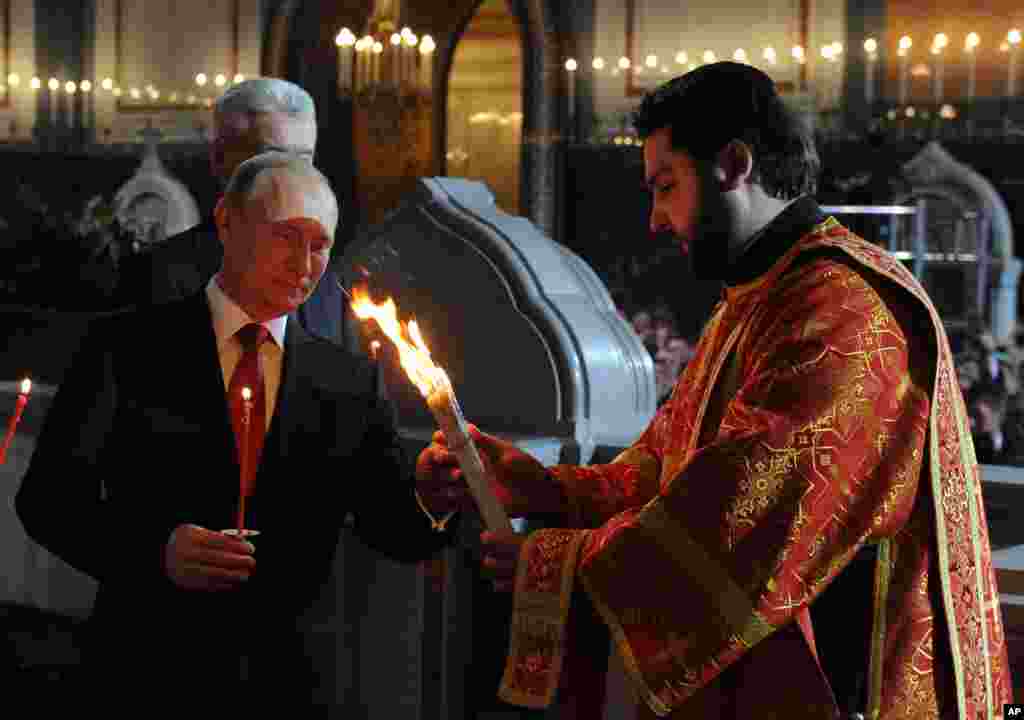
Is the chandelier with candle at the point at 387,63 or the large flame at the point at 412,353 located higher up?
the chandelier with candle at the point at 387,63

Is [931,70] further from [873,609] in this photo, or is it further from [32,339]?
[873,609]

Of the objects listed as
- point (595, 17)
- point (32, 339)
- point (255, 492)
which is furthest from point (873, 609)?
point (595, 17)

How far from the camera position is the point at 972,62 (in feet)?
38.7

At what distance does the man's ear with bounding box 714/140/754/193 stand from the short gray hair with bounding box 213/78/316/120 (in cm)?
94

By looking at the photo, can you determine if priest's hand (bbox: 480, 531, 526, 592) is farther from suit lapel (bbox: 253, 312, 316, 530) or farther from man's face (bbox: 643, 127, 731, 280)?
man's face (bbox: 643, 127, 731, 280)

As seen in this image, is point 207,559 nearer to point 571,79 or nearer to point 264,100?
point 264,100

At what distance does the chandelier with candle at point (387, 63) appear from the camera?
44.9 ft

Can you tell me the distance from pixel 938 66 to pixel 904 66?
9.8 inches

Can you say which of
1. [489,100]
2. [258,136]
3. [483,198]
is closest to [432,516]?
[258,136]

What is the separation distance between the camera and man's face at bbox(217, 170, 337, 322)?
6.22ft

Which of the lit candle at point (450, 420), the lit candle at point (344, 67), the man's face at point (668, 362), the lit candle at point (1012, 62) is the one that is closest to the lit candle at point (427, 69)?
the lit candle at point (344, 67)

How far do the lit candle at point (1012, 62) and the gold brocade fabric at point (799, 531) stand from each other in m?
10.3

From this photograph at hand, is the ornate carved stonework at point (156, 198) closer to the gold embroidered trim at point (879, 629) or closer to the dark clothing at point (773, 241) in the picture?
the dark clothing at point (773, 241)

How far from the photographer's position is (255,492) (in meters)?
1.93
